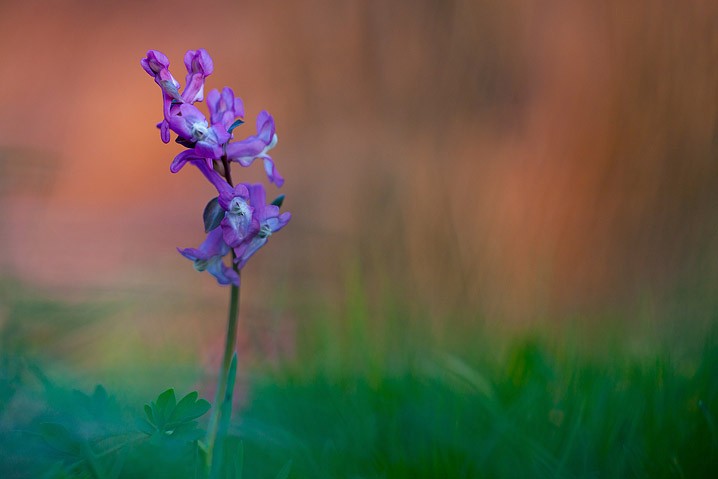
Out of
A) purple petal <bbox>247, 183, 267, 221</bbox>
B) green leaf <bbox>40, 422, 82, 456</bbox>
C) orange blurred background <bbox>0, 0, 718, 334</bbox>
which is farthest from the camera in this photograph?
orange blurred background <bbox>0, 0, 718, 334</bbox>

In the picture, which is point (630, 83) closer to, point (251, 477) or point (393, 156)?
point (393, 156)

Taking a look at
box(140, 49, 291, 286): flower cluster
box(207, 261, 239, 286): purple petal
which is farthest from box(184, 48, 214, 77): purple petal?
box(207, 261, 239, 286): purple petal

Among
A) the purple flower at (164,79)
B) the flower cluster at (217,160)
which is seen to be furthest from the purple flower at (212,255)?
the purple flower at (164,79)

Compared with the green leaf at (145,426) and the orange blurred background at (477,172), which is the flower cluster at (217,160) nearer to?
the green leaf at (145,426)

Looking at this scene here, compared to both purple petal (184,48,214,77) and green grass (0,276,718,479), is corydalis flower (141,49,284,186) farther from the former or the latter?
green grass (0,276,718,479)

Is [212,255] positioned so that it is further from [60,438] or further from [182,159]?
[60,438]
